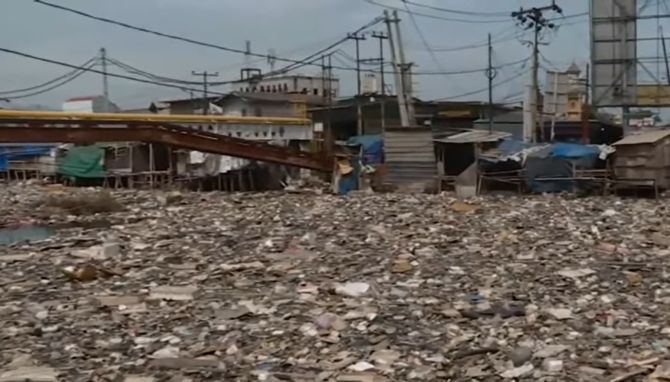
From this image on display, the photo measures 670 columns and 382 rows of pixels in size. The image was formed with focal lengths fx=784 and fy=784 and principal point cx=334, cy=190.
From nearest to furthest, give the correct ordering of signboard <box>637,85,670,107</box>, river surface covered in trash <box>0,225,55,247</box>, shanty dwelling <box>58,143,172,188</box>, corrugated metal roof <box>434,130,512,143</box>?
river surface covered in trash <box>0,225,55,247</box> → corrugated metal roof <box>434,130,512,143</box> → signboard <box>637,85,670,107</box> → shanty dwelling <box>58,143,172,188</box>

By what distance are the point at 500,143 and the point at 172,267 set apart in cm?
1597

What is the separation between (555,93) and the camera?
3366 cm

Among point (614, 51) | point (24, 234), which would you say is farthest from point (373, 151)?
point (24, 234)

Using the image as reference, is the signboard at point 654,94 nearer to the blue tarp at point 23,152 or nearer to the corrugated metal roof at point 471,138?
the corrugated metal roof at point 471,138

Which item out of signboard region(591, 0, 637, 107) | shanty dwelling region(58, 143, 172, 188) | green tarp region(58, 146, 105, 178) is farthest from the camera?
green tarp region(58, 146, 105, 178)

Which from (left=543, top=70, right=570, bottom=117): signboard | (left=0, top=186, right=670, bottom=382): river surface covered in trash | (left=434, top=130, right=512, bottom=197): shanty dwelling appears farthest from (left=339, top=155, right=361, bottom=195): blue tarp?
(left=543, top=70, right=570, bottom=117): signboard

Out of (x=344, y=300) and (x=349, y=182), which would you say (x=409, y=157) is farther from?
(x=344, y=300)

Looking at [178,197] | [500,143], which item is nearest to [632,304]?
[178,197]

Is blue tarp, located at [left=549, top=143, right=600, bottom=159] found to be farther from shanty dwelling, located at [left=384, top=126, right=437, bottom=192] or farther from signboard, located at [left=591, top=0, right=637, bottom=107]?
signboard, located at [left=591, top=0, right=637, bottom=107]

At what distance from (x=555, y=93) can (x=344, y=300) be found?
2806 centimetres

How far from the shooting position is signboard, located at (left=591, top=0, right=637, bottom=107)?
2405 cm

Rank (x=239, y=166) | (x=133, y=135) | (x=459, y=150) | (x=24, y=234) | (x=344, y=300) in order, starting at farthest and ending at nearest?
1. (x=239, y=166)
2. (x=459, y=150)
3. (x=133, y=135)
4. (x=24, y=234)
5. (x=344, y=300)

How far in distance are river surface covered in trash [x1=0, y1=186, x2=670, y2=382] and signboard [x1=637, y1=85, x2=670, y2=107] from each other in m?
11.6

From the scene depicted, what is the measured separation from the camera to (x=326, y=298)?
25.8 feet
